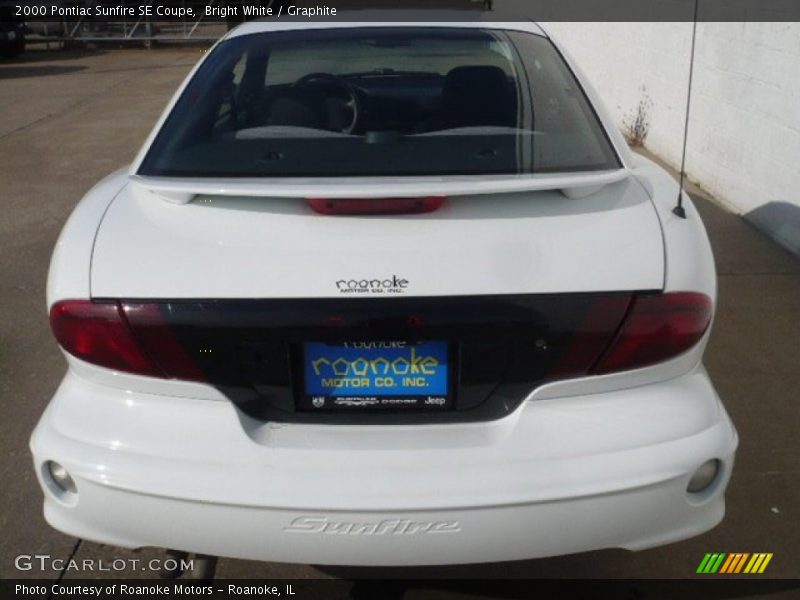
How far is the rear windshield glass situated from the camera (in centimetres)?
259

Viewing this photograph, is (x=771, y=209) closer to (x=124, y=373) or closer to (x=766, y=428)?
(x=766, y=428)

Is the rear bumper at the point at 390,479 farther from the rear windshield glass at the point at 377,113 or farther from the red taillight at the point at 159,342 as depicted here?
the rear windshield glass at the point at 377,113

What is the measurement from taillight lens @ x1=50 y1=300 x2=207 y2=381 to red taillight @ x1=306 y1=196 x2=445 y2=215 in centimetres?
47

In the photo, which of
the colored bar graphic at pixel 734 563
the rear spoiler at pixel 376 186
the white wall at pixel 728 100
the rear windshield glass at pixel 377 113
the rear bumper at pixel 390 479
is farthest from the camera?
the white wall at pixel 728 100

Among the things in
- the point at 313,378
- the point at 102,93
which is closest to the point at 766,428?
the point at 313,378

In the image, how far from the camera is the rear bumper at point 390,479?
2152mm

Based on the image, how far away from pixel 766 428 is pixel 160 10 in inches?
932

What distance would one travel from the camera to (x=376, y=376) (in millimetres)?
2252

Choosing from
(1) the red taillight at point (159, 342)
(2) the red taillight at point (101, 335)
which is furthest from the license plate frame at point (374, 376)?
(2) the red taillight at point (101, 335)

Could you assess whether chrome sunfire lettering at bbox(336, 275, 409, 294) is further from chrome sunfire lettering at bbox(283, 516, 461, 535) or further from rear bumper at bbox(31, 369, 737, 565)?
chrome sunfire lettering at bbox(283, 516, 461, 535)

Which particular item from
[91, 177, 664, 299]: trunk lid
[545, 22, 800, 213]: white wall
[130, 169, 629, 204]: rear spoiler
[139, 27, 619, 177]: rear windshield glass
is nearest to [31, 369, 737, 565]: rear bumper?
[91, 177, 664, 299]: trunk lid

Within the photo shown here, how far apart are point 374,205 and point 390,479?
2.19 ft

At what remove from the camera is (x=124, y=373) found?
2289 mm

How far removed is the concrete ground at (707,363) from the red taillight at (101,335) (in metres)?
0.98
